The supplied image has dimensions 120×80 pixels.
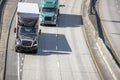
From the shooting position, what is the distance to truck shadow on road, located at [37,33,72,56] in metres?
49.8

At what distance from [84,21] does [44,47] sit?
40.7ft

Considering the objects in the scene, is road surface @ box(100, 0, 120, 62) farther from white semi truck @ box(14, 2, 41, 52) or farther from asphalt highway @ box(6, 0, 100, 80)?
white semi truck @ box(14, 2, 41, 52)

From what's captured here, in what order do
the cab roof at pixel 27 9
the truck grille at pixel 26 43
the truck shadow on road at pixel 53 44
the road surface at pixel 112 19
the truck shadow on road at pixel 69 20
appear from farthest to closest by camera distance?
the truck shadow on road at pixel 69 20 < the road surface at pixel 112 19 < the cab roof at pixel 27 9 < the truck shadow on road at pixel 53 44 < the truck grille at pixel 26 43

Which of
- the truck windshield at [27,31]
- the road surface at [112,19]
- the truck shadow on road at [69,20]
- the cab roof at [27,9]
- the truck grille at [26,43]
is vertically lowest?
the road surface at [112,19]

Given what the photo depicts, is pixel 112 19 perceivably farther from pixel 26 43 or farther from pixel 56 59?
pixel 26 43

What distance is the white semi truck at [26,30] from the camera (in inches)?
1882

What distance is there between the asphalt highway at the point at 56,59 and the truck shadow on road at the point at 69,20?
1.01 m

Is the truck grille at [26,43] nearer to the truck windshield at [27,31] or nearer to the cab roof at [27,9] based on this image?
the truck windshield at [27,31]

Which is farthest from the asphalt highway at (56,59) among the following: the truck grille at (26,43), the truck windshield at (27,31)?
the truck windshield at (27,31)

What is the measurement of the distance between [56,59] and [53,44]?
485cm

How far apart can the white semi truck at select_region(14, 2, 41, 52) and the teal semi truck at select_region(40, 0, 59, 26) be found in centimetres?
741

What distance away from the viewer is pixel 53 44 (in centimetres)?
5212

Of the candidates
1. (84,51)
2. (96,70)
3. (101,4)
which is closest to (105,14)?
(101,4)

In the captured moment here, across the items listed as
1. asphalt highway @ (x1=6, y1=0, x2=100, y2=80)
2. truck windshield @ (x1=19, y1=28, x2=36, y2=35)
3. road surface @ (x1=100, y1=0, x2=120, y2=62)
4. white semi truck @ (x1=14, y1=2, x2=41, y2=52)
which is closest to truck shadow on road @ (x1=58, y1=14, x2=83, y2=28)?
asphalt highway @ (x1=6, y1=0, x2=100, y2=80)
